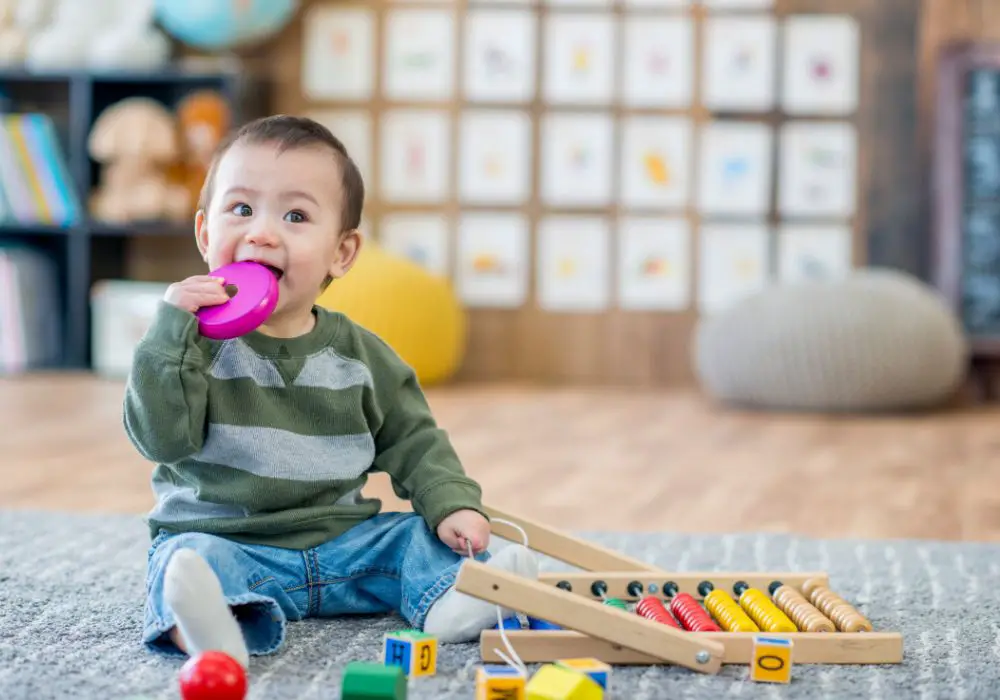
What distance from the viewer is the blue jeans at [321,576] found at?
3.24 ft

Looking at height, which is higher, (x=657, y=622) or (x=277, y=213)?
(x=277, y=213)

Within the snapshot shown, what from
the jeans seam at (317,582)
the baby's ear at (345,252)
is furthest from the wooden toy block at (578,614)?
the baby's ear at (345,252)

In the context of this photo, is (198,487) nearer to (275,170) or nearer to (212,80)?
(275,170)

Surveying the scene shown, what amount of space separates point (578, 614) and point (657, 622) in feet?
0.24

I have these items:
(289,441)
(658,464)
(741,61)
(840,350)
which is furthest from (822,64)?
(289,441)

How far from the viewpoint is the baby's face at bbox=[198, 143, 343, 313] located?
3.48ft

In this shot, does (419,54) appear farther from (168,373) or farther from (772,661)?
(772,661)

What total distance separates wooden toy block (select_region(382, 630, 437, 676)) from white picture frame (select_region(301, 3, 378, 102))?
2914 mm

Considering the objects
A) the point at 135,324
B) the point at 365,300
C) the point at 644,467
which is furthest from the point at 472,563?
the point at 135,324

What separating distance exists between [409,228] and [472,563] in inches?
111

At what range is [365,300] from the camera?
3.20m

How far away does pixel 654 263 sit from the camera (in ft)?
12.0

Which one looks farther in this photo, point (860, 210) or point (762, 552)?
point (860, 210)

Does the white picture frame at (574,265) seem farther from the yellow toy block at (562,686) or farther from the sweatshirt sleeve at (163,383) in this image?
the yellow toy block at (562,686)
